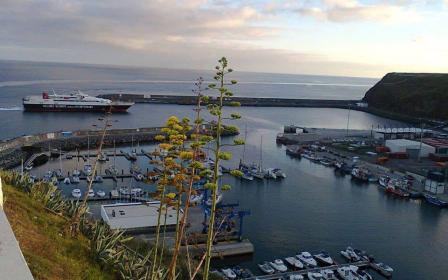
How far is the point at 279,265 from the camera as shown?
493 inches

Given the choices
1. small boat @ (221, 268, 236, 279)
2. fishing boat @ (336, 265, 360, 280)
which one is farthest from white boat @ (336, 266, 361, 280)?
small boat @ (221, 268, 236, 279)

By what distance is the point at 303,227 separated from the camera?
1638cm

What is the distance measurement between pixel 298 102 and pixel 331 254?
54.6 m

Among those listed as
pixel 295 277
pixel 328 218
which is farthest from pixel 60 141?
pixel 295 277

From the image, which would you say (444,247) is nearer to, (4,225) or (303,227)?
(303,227)

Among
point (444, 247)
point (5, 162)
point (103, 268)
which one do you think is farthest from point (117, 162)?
point (103, 268)

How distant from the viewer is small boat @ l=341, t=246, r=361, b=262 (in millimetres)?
13562

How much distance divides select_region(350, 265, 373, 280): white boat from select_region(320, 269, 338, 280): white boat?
1.83 ft

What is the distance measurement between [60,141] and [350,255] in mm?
20896

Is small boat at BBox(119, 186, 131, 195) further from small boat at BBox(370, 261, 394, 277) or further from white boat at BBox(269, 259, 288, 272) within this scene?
small boat at BBox(370, 261, 394, 277)

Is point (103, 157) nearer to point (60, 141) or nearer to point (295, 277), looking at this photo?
point (60, 141)

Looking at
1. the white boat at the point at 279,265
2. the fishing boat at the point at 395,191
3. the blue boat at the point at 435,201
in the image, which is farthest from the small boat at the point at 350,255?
the fishing boat at the point at 395,191

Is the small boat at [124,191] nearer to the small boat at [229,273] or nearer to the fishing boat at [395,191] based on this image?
the small boat at [229,273]

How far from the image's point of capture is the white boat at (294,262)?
12.7 meters
